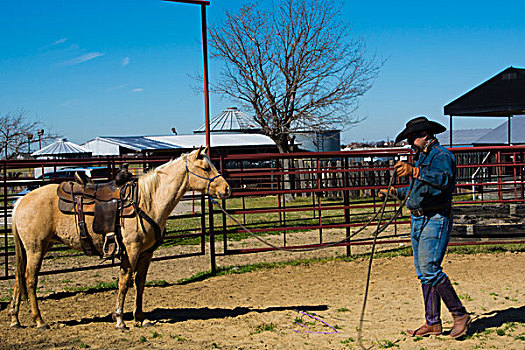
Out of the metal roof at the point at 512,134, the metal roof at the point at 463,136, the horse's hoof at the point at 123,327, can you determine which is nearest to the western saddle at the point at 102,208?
the horse's hoof at the point at 123,327

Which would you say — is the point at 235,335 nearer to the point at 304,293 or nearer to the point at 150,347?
the point at 150,347

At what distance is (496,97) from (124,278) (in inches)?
639

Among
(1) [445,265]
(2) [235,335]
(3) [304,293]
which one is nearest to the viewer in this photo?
(2) [235,335]

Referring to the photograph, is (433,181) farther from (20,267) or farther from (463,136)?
(463,136)

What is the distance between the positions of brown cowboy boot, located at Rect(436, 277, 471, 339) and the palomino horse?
2.28 meters

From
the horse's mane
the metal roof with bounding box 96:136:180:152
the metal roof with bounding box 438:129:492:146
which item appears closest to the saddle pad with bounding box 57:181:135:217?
the horse's mane

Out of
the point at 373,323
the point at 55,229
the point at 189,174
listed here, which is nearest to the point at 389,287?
the point at 373,323

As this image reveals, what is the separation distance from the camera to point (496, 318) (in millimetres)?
5270

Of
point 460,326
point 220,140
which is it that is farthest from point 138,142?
point 460,326

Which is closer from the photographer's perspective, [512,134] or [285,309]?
[285,309]

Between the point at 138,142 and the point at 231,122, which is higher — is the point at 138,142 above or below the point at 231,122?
below

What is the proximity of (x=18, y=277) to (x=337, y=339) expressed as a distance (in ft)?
11.0

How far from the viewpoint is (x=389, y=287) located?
266 inches

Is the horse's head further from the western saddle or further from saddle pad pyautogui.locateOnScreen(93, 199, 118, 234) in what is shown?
saddle pad pyautogui.locateOnScreen(93, 199, 118, 234)
